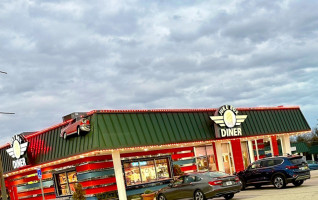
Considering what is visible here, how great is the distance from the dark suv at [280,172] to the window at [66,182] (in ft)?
39.2

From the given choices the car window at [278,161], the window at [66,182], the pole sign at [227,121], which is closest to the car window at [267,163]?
the car window at [278,161]

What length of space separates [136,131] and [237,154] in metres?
11.8

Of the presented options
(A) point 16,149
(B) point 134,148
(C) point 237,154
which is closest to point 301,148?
(C) point 237,154

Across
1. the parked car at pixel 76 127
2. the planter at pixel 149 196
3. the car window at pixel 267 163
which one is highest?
the parked car at pixel 76 127

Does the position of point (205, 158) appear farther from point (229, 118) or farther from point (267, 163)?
point (267, 163)

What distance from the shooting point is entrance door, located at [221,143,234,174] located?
3519 centimetres

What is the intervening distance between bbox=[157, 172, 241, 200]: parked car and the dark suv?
11.3 ft

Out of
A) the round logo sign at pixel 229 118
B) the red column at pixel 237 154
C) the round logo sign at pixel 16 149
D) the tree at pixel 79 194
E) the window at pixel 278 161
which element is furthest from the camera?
the red column at pixel 237 154

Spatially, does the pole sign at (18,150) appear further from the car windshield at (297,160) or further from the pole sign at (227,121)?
the car windshield at (297,160)

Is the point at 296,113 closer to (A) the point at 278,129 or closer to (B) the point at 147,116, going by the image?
(A) the point at 278,129

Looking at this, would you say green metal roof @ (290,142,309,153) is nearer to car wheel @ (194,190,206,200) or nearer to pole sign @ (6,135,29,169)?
pole sign @ (6,135,29,169)

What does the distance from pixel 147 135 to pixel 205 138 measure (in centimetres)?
525

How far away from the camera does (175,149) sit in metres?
31.8

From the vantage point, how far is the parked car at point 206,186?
65.9ft
